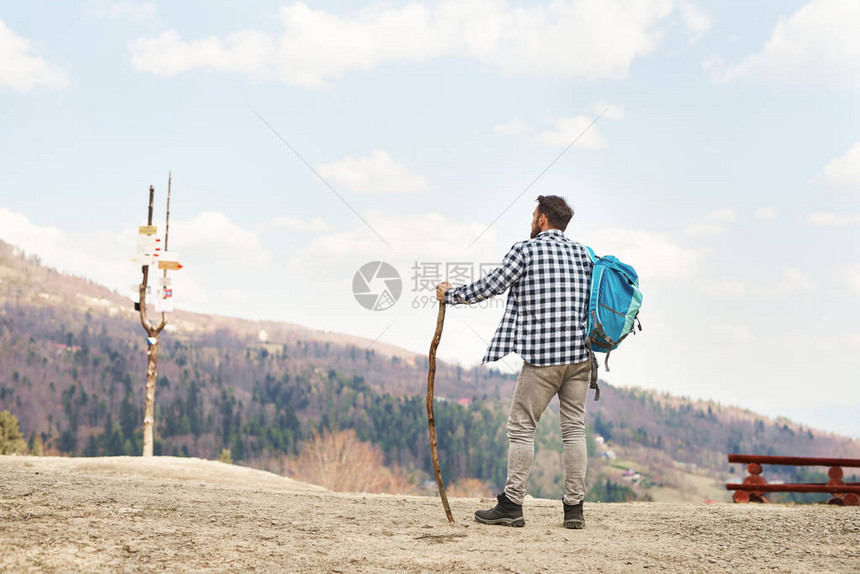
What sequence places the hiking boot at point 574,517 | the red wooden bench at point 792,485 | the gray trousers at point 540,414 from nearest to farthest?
the gray trousers at point 540,414, the hiking boot at point 574,517, the red wooden bench at point 792,485

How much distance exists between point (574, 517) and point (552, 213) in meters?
2.26

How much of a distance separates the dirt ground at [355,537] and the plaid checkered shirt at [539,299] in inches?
49.4

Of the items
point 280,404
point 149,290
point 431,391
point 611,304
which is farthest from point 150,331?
point 280,404

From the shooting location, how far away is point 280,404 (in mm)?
124500

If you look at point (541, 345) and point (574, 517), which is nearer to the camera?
point (541, 345)

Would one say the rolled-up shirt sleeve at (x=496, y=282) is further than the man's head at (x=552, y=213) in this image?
No

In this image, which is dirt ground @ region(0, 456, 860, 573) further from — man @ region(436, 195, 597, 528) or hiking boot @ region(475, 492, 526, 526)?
man @ region(436, 195, 597, 528)

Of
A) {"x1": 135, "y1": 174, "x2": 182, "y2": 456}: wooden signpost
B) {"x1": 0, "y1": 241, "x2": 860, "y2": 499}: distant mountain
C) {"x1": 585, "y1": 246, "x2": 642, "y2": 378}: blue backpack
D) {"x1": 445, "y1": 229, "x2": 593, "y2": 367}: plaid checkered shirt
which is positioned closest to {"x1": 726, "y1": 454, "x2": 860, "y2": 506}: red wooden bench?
{"x1": 585, "y1": 246, "x2": 642, "y2": 378}: blue backpack

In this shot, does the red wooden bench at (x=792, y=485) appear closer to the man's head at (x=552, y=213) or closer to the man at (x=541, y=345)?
the man at (x=541, y=345)

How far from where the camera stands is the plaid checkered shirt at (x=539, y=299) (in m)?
5.32

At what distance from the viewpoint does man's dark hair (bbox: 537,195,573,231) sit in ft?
18.6

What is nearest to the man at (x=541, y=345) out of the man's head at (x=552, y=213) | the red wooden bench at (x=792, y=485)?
the man's head at (x=552, y=213)

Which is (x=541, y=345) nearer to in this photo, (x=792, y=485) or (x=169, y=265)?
(x=792, y=485)

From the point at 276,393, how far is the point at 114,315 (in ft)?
152
